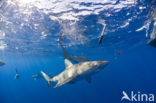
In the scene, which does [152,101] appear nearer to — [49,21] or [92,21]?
[92,21]

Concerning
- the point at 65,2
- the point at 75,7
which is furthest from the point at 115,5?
the point at 65,2

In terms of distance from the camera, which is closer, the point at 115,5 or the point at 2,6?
the point at 2,6

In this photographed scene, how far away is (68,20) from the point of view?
12.9 meters

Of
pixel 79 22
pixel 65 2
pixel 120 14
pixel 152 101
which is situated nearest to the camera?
pixel 65 2

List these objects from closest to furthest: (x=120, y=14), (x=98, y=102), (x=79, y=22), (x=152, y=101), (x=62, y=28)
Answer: (x=120, y=14) → (x=79, y=22) → (x=62, y=28) → (x=152, y=101) → (x=98, y=102)

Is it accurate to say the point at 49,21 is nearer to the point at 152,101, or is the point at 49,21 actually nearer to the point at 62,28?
the point at 62,28

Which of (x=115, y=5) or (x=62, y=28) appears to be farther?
(x=62, y=28)

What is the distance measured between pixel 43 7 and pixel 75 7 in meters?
2.85

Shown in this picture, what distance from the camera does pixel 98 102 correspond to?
115ft

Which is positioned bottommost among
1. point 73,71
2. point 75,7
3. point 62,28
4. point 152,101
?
point 152,101

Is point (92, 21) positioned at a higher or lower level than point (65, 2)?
lower

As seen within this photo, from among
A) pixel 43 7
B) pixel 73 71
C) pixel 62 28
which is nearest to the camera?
pixel 73 71

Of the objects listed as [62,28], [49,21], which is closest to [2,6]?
[49,21]

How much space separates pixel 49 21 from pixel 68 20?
223 centimetres
